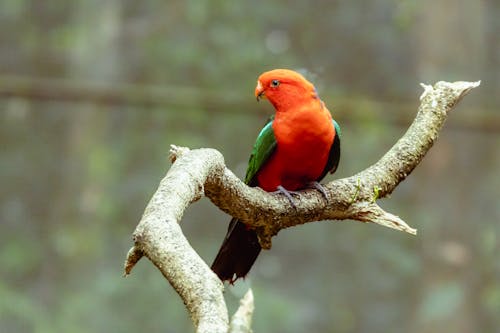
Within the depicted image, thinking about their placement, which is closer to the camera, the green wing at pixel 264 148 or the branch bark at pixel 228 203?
the branch bark at pixel 228 203

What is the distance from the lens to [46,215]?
4.00 meters

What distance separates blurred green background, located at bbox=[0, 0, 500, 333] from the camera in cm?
396

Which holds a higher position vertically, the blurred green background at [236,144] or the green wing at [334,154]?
the blurred green background at [236,144]

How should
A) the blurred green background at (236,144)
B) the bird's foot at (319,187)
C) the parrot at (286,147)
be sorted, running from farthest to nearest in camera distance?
the blurred green background at (236,144) → the parrot at (286,147) → the bird's foot at (319,187)

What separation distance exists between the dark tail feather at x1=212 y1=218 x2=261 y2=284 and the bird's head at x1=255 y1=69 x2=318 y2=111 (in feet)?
1.23

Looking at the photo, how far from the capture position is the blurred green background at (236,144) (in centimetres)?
396

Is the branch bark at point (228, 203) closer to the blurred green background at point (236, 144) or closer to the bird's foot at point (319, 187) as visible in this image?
the bird's foot at point (319, 187)

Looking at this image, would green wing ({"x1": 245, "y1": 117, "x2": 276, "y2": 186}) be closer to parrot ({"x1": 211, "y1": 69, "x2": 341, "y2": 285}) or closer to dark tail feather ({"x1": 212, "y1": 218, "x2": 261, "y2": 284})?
parrot ({"x1": 211, "y1": 69, "x2": 341, "y2": 285})

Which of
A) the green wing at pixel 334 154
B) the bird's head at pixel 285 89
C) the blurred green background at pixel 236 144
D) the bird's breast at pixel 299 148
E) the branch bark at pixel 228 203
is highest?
the blurred green background at pixel 236 144

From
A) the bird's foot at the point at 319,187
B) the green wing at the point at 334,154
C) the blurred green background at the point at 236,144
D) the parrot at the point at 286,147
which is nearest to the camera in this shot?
the bird's foot at the point at 319,187

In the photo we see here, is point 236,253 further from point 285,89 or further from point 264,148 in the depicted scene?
point 285,89

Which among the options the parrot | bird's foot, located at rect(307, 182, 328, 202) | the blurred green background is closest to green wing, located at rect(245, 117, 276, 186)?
the parrot


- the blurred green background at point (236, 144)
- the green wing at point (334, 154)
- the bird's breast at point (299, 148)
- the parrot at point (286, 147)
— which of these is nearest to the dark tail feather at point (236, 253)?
the parrot at point (286, 147)

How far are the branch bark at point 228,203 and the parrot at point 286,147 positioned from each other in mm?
169
